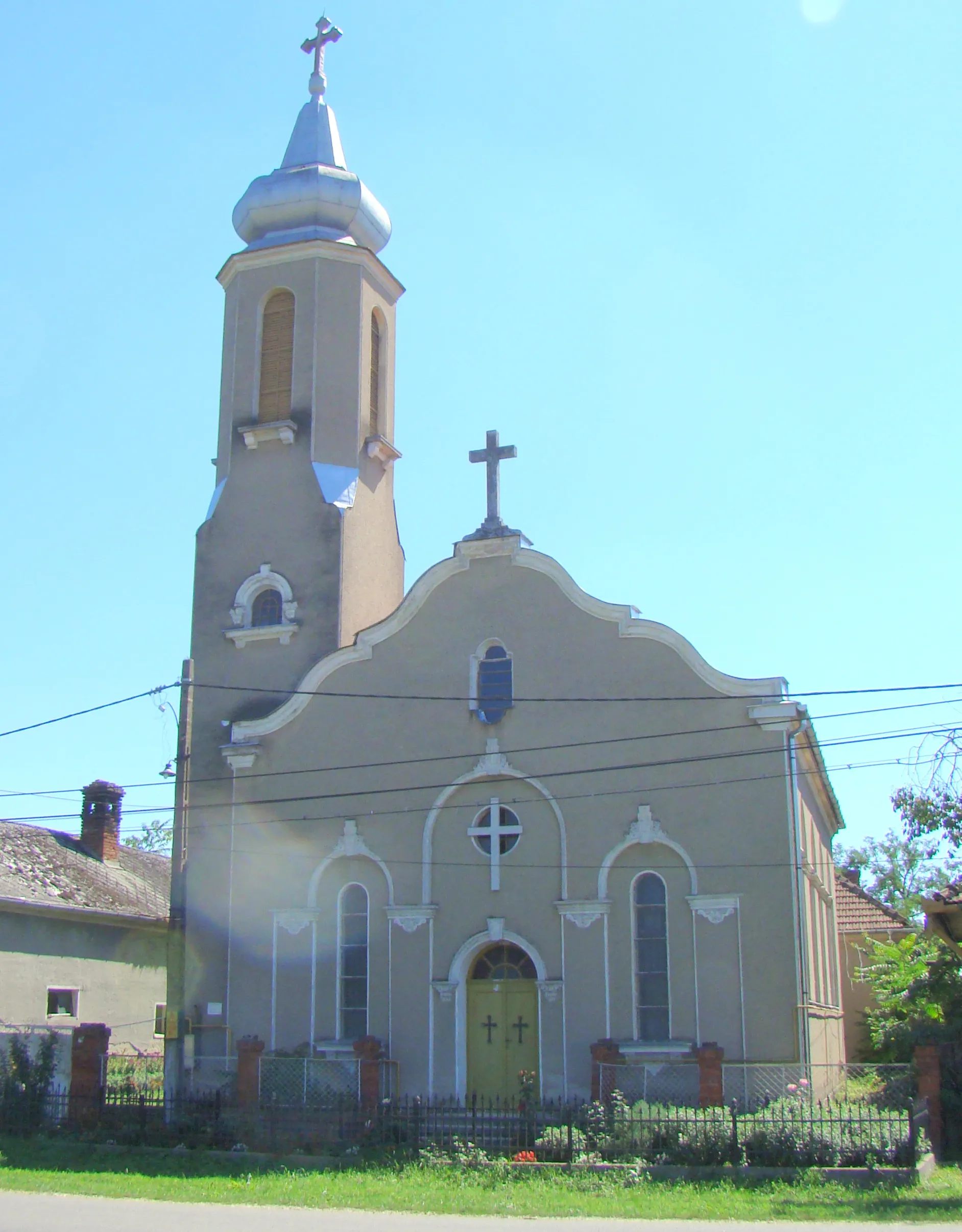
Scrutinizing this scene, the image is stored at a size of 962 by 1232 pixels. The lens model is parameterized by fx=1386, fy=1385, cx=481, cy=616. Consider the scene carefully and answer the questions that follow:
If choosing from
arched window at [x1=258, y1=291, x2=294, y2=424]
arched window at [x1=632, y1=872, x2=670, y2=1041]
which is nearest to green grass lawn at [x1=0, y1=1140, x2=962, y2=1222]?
arched window at [x1=632, y1=872, x2=670, y2=1041]

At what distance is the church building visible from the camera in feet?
69.0

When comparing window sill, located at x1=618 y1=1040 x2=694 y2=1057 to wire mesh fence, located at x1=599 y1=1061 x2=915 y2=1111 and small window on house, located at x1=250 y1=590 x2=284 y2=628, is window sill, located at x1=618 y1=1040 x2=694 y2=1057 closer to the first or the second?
wire mesh fence, located at x1=599 y1=1061 x2=915 y2=1111

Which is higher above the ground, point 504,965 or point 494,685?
point 494,685

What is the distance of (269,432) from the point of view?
1075 inches

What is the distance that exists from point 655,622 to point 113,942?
15.7 m

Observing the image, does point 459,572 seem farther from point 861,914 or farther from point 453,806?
point 861,914

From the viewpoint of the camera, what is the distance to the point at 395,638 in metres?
24.2

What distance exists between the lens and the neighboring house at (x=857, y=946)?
3250cm

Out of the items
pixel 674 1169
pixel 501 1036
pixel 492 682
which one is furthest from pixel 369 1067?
pixel 492 682

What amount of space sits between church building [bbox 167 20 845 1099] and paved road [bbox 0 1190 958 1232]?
642 cm

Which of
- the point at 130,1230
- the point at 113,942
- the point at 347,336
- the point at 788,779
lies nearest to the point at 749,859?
the point at 788,779

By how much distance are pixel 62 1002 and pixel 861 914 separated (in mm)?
18919

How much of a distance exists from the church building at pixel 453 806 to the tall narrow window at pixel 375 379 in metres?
0.83

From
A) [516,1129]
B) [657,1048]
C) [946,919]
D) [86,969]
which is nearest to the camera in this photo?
[946,919]
